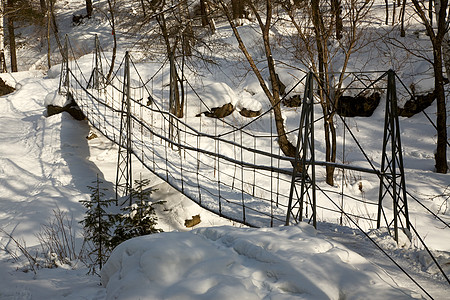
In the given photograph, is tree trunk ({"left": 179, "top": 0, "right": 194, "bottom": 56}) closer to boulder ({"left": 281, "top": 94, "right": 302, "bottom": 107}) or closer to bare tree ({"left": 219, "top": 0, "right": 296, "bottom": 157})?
bare tree ({"left": 219, "top": 0, "right": 296, "bottom": 157})

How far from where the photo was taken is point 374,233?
3.68 metres

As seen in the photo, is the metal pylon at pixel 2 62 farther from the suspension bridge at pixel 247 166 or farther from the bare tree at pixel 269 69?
the bare tree at pixel 269 69

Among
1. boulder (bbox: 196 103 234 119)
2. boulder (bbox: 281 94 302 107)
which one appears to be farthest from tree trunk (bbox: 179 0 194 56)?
boulder (bbox: 281 94 302 107)

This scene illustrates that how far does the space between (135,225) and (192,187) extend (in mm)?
1463

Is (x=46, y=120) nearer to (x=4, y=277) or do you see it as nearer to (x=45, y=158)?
(x=45, y=158)

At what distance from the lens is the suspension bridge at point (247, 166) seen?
147 inches

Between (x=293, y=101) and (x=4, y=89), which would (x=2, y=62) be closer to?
(x=4, y=89)

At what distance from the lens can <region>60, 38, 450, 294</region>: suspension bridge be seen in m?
3.72

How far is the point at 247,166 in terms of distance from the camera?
14.2ft

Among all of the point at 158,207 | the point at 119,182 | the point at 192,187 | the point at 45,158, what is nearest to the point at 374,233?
the point at 192,187

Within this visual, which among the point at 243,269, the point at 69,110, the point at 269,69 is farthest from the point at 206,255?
the point at 69,110

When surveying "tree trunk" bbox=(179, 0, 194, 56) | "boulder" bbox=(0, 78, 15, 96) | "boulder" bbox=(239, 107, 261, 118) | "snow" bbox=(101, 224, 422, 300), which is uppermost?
A: "tree trunk" bbox=(179, 0, 194, 56)

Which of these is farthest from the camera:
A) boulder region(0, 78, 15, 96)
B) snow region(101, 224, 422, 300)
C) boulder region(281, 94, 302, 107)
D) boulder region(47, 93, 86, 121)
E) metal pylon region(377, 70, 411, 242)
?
boulder region(0, 78, 15, 96)

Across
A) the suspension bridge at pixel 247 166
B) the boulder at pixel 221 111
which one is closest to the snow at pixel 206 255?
the suspension bridge at pixel 247 166
